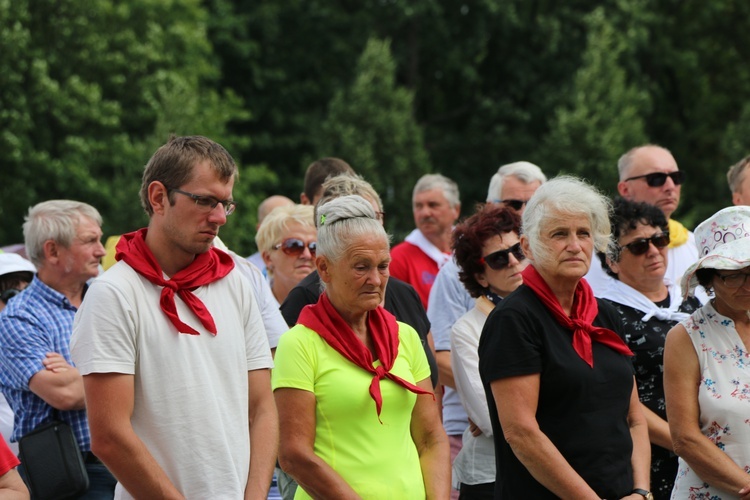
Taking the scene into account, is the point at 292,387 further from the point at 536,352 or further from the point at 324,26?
the point at 324,26

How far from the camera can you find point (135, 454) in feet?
12.6

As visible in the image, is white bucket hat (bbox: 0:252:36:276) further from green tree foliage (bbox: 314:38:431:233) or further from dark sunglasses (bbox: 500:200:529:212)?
green tree foliage (bbox: 314:38:431:233)

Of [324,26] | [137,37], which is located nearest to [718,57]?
[324,26]

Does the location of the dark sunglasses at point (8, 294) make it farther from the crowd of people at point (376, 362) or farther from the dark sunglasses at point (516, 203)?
Answer: the dark sunglasses at point (516, 203)

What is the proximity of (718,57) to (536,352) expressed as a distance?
84.4 ft

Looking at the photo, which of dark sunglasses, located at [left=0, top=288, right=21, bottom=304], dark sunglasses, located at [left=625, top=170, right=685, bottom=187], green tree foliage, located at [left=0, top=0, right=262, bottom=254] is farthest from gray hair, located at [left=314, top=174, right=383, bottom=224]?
green tree foliage, located at [left=0, top=0, right=262, bottom=254]

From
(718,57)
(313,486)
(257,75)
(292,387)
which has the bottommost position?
(313,486)

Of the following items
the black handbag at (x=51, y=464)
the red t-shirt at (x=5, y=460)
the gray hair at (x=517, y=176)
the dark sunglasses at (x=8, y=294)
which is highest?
the gray hair at (x=517, y=176)

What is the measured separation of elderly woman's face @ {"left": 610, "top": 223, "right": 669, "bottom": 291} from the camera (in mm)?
5863

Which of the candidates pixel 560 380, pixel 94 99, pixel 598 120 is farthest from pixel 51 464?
pixel 598 120

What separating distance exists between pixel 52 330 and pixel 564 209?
2.71 meters

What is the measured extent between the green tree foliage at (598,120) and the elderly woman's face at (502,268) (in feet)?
57.7

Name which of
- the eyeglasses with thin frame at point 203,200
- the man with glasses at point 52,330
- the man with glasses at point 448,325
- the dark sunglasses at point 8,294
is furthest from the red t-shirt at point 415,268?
the eyeglasses with thin frame at point 203,200

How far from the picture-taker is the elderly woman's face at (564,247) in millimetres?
4609
